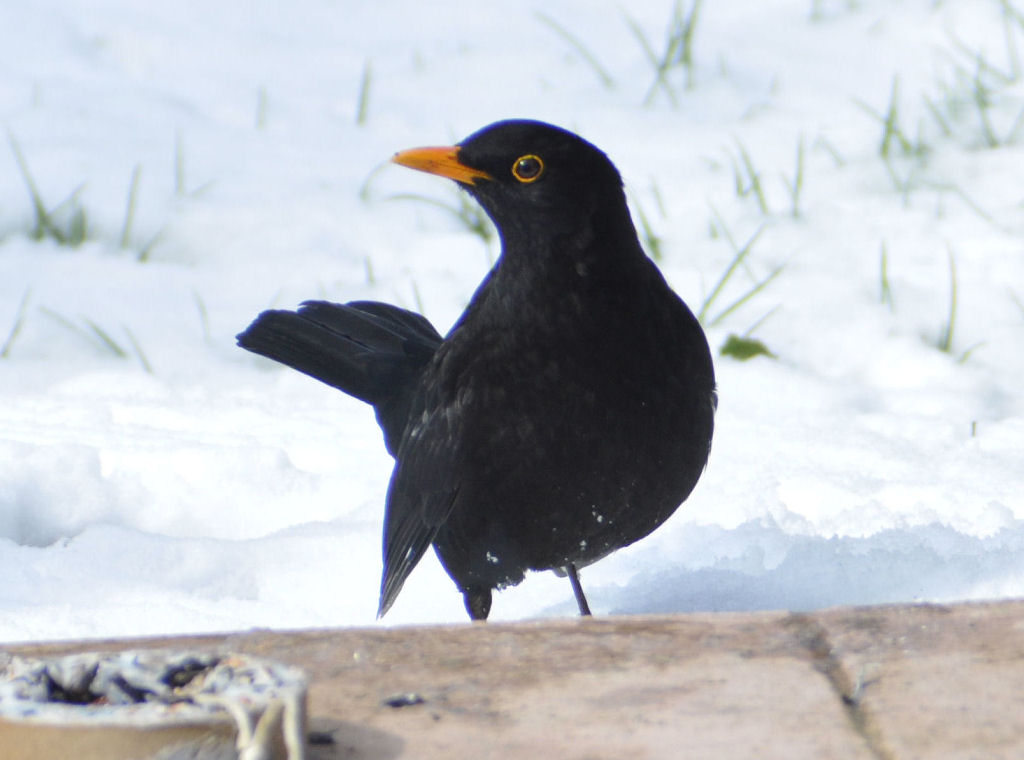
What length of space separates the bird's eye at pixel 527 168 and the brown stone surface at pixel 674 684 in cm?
111

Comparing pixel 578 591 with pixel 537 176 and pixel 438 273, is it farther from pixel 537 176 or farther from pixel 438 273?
pixel 438 273

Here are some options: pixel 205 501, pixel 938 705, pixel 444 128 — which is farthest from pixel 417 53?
pixel 938 705

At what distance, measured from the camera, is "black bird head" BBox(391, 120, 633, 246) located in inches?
120

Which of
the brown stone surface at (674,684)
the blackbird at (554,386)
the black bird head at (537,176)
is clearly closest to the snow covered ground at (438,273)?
the blackbird at (554,386)

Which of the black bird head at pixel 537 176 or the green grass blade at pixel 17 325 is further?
the green grass blade at pixel 17 325

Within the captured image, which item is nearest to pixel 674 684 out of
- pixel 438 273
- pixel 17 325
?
pixel 17 325

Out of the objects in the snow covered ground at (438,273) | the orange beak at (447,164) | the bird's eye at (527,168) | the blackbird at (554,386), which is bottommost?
the snow covered ground at (438,273)

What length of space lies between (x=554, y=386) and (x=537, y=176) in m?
0.40

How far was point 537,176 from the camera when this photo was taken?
3055mm

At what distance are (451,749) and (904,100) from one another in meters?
4.72

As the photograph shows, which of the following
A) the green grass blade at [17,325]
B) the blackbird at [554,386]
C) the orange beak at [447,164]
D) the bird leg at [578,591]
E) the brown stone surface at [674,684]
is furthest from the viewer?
the green grass blade at [17,325]

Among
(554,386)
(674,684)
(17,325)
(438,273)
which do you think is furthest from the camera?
(438,273)

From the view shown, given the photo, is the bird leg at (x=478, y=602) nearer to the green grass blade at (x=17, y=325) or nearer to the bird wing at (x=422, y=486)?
the bird wing at (x=422, y=486)

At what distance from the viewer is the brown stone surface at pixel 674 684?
1.78 m
